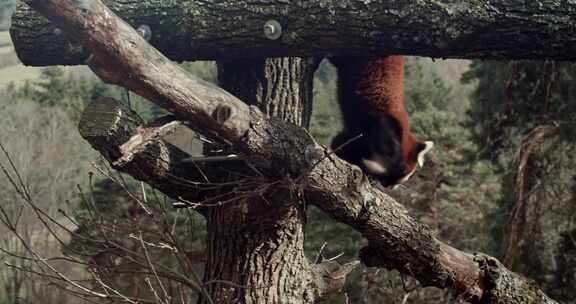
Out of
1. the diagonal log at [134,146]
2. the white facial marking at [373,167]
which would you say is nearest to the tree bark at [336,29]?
the diagonal log at [134,146]

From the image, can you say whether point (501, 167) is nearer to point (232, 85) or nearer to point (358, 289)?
point (358, 289)

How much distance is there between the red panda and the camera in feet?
13.7

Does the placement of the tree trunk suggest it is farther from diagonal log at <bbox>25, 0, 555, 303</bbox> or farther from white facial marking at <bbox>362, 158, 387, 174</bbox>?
white facial marking at <bbox>362, 158, 387, 174</bbox>

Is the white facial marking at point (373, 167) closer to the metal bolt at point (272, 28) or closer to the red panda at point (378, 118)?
the red panda at point (378, 118)

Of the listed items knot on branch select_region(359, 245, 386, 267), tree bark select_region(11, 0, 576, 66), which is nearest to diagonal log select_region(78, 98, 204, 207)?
tree bark select_region(11, 0, 576, 66)

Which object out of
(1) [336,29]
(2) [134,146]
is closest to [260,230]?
(2) [134,146]

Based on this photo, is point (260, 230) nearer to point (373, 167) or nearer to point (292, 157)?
point (292, 157)

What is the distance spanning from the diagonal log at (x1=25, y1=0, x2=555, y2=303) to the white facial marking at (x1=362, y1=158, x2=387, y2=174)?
81 cm

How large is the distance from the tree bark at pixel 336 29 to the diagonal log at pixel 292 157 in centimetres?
44

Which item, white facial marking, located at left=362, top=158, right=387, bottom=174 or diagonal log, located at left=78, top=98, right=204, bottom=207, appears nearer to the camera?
diagonal log, located at left=78, top=98, right=204, bottom=207

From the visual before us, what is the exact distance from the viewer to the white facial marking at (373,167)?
4.30m

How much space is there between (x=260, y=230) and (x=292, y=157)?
0.65 metres

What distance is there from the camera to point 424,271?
3592mm

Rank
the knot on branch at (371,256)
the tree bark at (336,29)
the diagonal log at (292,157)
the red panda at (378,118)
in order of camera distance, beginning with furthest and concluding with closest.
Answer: the red panda at (378,118), the knot on branch at (371,256), the tree bark at (336,29), the diagonal log at (292,157)
